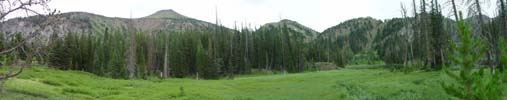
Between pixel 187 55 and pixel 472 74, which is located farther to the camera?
pixel 187 55

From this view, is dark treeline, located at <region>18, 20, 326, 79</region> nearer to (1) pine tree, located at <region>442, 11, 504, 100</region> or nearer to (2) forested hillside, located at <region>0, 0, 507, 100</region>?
(2) forested hillside, located at <region>0, 0, 507, 100</region>

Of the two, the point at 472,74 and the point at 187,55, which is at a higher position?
the point at 187,55

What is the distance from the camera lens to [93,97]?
105 ft

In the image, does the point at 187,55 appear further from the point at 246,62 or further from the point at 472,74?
the point at 472,74

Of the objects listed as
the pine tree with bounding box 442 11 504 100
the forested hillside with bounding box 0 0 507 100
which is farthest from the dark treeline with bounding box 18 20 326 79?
the pine tree with bounding box 442 11 504 100

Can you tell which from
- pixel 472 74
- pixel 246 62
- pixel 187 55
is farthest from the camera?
pixel 246 62

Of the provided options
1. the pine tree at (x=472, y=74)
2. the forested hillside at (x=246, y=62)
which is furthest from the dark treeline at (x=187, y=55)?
the pine tree at (x=472, y=74)

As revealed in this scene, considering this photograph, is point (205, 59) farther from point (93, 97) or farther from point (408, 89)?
point (408, 89)

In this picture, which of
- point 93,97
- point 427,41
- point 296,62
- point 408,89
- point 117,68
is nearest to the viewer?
Result: point 408,89

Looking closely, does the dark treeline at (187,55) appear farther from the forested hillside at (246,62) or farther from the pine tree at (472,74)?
the pine tree at (472,74)

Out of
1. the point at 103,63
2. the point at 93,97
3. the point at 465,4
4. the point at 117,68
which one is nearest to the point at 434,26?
the point at 465,4

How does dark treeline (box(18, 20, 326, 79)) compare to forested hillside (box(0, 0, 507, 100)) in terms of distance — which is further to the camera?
dark treeline (box(18, 20, 326, 79))

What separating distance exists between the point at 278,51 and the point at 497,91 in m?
94.0

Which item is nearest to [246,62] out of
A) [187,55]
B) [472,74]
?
[187,55]
